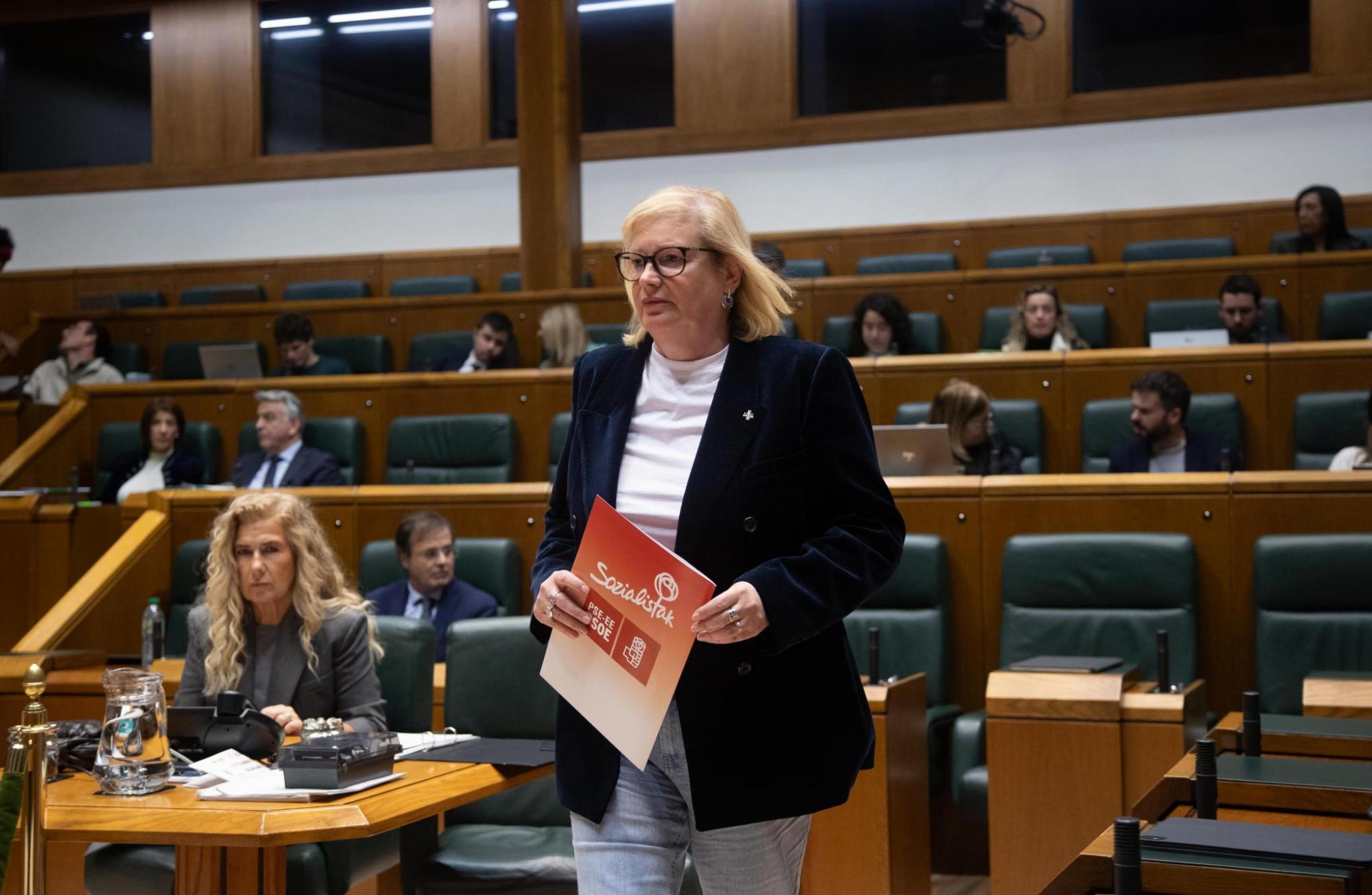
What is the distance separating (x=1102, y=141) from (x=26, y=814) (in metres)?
6.60

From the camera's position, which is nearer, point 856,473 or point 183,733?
point 856,473

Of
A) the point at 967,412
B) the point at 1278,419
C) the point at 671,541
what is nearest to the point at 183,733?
the point at 671,541

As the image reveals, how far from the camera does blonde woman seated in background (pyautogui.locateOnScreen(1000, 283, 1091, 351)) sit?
4797mm

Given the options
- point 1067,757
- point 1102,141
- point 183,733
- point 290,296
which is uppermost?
point 1102,141

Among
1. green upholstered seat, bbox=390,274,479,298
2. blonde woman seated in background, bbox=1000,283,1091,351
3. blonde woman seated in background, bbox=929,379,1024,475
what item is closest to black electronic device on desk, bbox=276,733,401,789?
blonde woman seated in background, bbox=929,379,1024,475

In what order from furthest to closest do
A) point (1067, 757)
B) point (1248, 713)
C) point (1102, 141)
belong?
1. point (1102, 141)
2. point (1067, 757)
3. point (1248, 713)

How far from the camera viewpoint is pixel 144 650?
10.8ft

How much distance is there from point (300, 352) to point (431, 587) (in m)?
2.47

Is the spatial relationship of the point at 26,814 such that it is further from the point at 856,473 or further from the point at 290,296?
the point at 290,296

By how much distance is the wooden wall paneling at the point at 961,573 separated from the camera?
3178 millimetres

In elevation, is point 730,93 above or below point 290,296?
above

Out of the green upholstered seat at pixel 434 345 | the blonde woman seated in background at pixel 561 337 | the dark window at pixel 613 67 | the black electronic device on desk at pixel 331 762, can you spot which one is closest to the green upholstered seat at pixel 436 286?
the dark window at pixel 613 67

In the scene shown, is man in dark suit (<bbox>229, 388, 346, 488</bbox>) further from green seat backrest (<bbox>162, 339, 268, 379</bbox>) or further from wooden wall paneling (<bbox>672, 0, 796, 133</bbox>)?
wooden wall paneling (<bbox>672, 0, 796, 133</bbox>)

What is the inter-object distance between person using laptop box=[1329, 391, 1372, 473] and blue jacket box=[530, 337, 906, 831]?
259 centimetres
